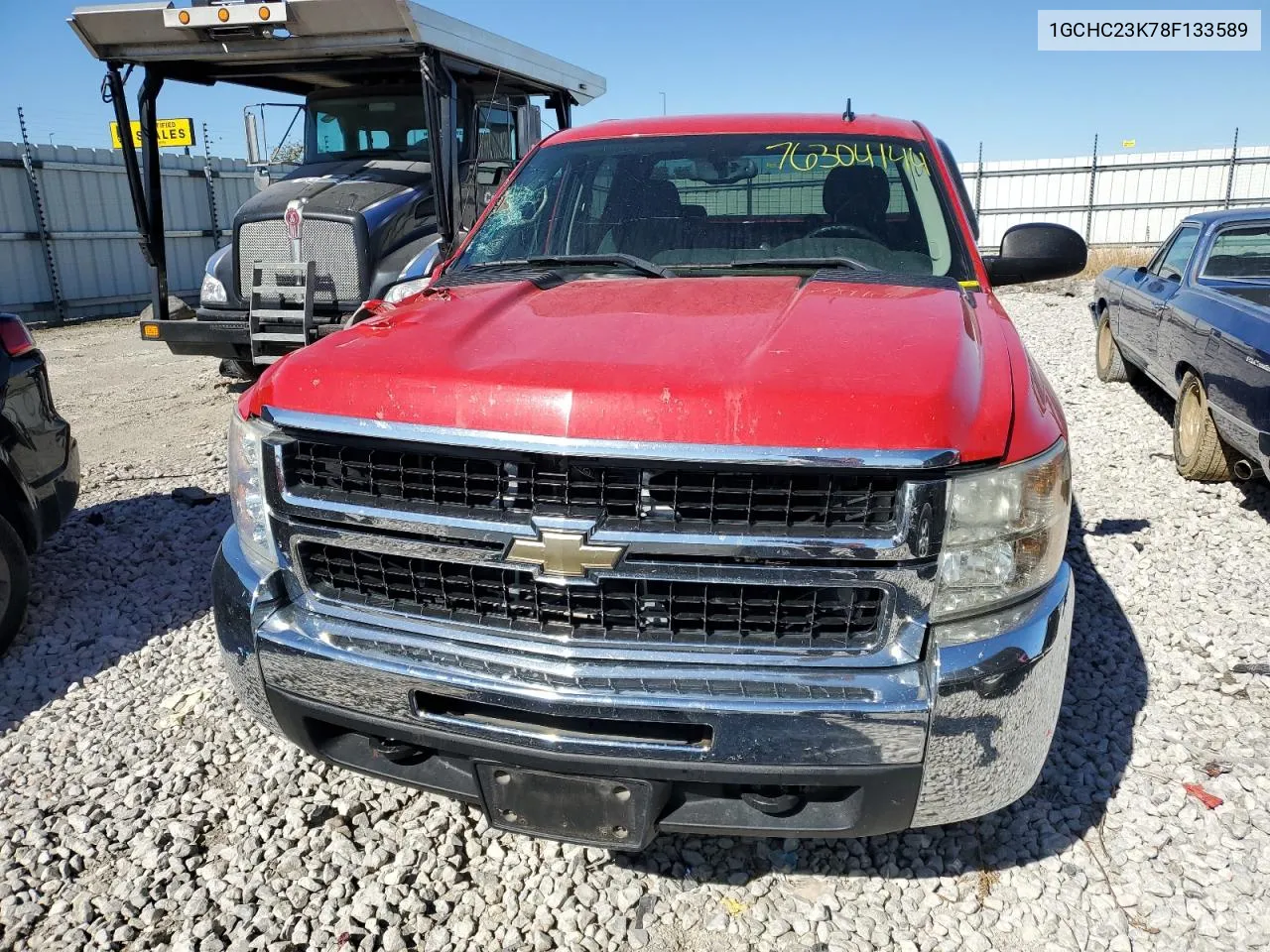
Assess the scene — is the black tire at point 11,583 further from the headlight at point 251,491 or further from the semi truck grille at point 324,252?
the semi truck grille at point 324,252

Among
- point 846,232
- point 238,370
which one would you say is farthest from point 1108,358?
point 238,370

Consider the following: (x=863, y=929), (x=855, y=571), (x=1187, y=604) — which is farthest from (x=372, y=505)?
(x=1187, y=604)

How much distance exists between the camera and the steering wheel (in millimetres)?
3082

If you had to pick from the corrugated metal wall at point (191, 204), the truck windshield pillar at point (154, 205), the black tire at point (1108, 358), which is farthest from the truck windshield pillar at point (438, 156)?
the corrugated metal wall at point (191, 204)

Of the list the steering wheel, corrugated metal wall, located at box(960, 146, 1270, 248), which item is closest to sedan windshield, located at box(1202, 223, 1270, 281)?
the steering wheel

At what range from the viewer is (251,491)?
2162mm

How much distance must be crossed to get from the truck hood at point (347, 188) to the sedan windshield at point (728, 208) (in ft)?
13.9

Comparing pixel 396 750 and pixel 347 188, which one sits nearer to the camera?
pixel 396 750

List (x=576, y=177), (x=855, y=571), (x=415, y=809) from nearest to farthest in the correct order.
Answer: (x=855, y=571) → (x=415, y=809) → (x=576, y=177)

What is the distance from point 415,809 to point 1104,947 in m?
1.87

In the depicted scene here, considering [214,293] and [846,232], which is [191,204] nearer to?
[214,293]

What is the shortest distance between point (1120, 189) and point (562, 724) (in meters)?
25.5

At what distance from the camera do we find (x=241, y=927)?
2.25m

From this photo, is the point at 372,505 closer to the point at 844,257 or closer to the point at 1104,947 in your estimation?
the point at 844,257
